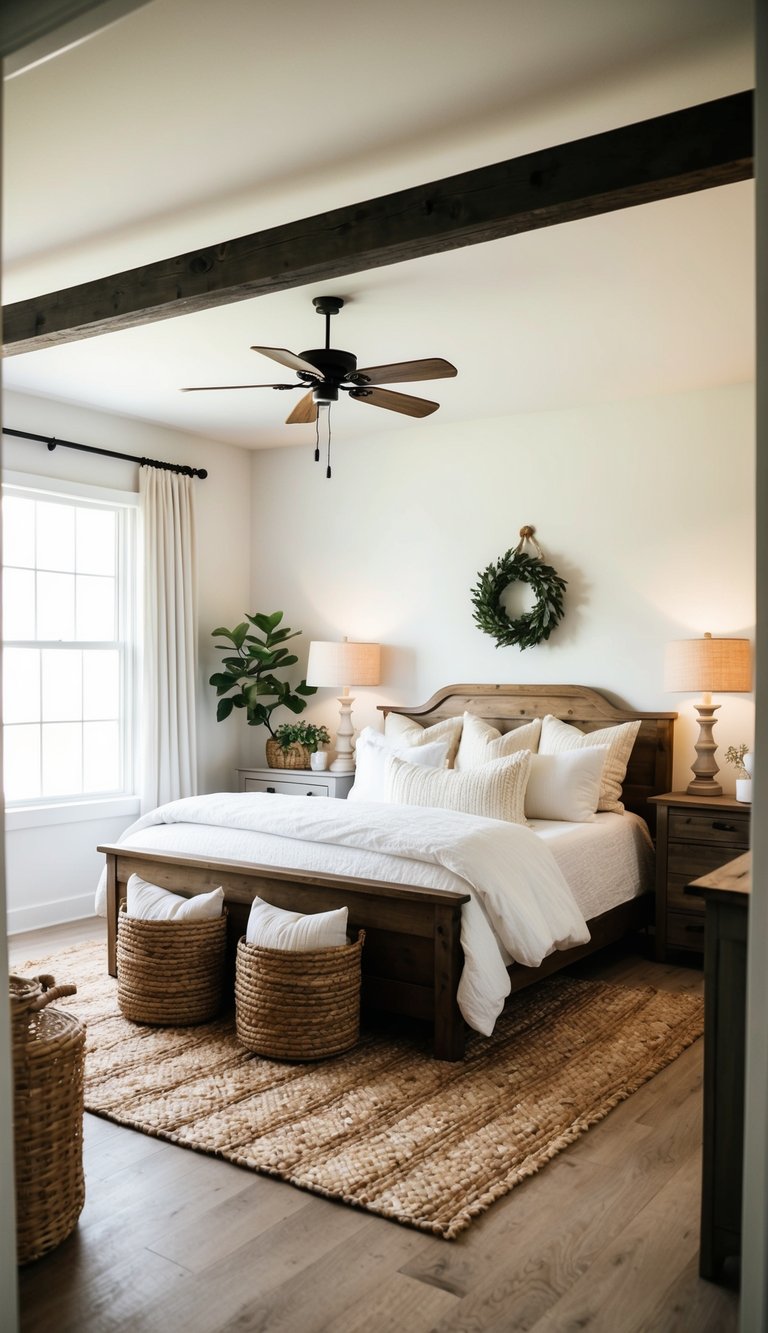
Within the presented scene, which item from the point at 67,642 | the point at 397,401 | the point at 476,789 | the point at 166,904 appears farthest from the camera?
the point at 67,642

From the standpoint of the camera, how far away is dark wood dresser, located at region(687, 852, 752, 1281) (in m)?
2.18

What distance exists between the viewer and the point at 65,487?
18.0ft

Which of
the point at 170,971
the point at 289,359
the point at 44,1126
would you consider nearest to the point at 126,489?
the point at 289,359

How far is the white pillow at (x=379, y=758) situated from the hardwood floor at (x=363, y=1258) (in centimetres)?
238

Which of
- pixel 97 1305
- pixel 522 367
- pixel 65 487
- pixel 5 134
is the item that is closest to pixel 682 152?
pixel 5 134

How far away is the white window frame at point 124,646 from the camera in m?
5.55

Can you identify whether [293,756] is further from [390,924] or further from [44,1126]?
[44,1126]

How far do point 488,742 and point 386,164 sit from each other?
3004 millimetres

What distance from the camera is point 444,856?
138 inches

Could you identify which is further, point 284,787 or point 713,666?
point 284,787

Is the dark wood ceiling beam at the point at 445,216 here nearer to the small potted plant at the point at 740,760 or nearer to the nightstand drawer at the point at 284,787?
the small potted plant at the point at 740,760

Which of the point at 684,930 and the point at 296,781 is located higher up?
the point at 296,781

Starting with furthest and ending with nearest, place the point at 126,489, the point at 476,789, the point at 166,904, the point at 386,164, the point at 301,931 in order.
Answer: the point at 126,489 → the point at 476,789 → the point at 166,904 → the point at 301,931 → the point at 386,164

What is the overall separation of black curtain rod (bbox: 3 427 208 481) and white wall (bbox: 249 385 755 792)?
0.68 meters
